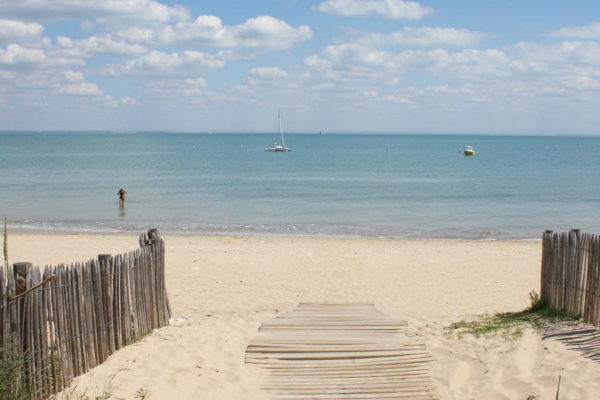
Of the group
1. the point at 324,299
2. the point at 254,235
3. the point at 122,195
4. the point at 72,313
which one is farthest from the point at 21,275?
the point at 122,195

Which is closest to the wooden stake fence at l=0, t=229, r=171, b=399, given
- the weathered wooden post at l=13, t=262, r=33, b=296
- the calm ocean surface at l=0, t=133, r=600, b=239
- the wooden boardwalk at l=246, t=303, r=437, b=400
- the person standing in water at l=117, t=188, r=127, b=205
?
the weathered wooden post at l=13, t=262, r=33, b=296

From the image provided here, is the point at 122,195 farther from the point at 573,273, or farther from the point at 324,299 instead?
the point at 573,273

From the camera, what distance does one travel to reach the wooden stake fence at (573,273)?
7852mm

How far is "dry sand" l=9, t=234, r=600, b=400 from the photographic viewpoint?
662cm

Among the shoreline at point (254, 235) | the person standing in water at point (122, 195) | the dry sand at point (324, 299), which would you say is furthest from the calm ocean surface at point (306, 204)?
the dry sand at point (324, 299)

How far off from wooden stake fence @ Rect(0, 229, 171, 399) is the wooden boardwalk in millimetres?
1624

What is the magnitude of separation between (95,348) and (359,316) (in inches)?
148

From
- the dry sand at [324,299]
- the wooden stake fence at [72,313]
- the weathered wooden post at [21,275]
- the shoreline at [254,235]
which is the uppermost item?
the weathered wooden post at [21,275]

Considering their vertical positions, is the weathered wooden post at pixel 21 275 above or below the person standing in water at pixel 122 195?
above

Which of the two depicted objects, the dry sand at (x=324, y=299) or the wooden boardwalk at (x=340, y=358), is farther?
the dry sand at (x=324, y=299)

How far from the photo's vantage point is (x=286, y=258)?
57.9 ft

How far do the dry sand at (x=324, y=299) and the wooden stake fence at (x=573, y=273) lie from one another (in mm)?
808

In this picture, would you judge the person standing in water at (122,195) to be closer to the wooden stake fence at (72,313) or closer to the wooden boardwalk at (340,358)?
the wooden stake fence at (72,313)

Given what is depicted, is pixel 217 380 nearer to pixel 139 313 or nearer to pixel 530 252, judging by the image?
pixel 139 313
